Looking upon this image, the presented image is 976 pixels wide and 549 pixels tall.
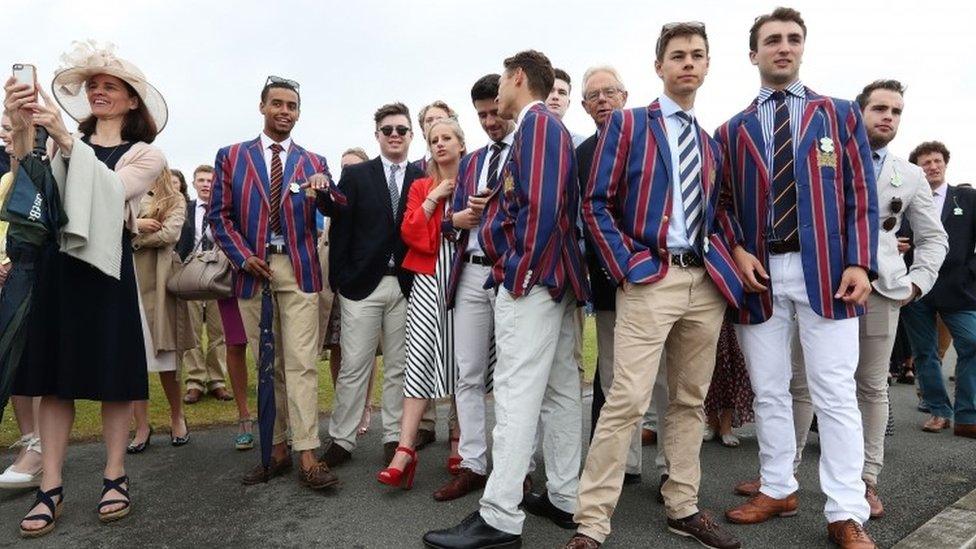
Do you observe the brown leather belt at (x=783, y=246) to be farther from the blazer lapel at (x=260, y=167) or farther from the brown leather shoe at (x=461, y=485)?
the blazer lapel at (x=260, y=167)

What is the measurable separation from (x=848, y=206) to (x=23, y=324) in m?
4.22

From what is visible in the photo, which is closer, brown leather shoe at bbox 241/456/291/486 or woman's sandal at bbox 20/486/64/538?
woman's sandal at bbox 20/486/64/538

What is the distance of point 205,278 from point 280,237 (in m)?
0.83

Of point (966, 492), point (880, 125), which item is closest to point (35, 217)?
point (880, 125)

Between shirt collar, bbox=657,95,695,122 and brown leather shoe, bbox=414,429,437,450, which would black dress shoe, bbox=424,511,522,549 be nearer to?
brown leather shoe, bbox=414,429,437,450

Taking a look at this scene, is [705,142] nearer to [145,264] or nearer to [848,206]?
[848,206]

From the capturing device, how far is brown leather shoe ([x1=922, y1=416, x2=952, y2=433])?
5695mm

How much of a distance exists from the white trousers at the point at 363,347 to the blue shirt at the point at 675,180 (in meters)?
2.07

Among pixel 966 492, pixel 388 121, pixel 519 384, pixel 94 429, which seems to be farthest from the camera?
pixel 94 429

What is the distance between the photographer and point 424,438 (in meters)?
5.14

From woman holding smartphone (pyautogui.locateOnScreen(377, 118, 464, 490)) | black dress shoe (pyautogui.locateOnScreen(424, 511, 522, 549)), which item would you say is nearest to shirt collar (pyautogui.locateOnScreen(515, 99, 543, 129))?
woman holding smartphone (pyautogui.locateOnScreen(377, 118, 464, 490))

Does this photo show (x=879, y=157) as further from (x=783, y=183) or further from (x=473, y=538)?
(x=473, y=538)

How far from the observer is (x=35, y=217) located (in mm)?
3148

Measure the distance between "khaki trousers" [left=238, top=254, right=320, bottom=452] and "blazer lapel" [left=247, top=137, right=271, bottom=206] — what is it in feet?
1.37
